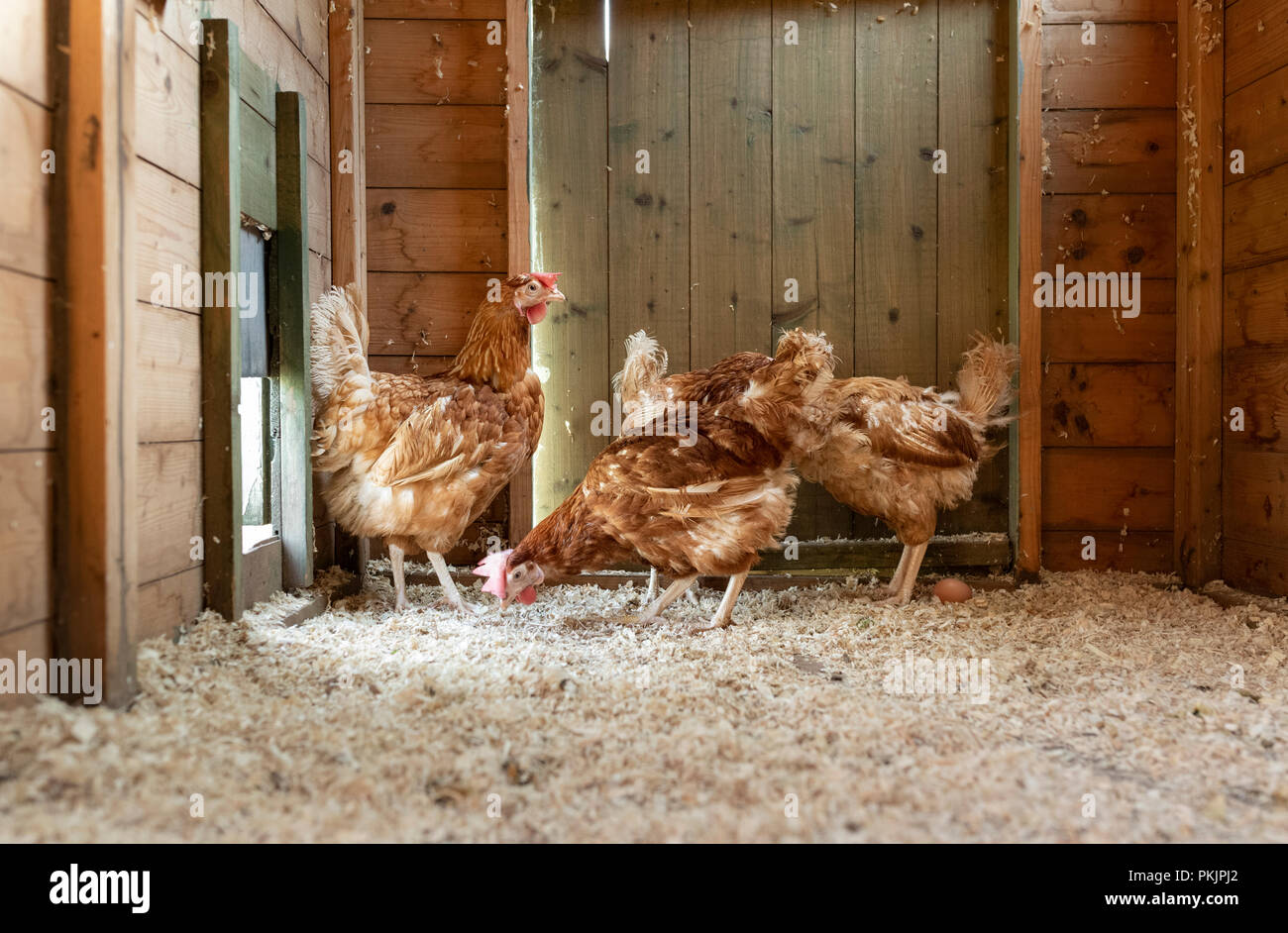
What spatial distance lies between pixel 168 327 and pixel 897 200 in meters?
2.98

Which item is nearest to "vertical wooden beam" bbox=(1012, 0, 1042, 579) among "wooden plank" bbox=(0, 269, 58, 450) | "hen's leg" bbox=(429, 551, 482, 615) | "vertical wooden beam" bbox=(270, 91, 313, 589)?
"hen's leg" bbox=(429, 551, 482, 615)

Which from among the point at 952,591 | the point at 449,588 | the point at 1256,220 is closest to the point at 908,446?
the point at 952,591

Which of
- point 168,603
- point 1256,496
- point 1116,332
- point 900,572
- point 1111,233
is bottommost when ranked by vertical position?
point 900,572

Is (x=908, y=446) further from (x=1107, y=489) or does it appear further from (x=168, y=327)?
(x=168, y=327)

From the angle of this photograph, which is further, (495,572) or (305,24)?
(305,24)

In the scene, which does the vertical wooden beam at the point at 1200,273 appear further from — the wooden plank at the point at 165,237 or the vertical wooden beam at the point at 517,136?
the wooden plank at the point at 165,237

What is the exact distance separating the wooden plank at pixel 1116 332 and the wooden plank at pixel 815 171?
0.90 meters

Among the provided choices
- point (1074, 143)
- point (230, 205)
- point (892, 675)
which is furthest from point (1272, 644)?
point (230, 205)

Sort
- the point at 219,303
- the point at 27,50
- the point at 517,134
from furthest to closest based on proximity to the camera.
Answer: the point at 517,134 < the point at 219,303 < the point at 27,50

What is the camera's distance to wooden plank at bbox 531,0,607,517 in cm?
355

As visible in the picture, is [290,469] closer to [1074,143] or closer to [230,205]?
[230,205]

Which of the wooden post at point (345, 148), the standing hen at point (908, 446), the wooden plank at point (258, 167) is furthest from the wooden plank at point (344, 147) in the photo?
the standing hen at point (908, 446)

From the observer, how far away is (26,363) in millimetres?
1606
